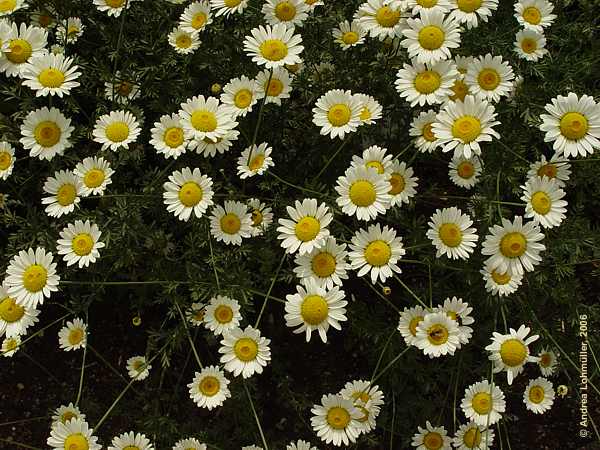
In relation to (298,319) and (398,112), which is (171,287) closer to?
(298,319)

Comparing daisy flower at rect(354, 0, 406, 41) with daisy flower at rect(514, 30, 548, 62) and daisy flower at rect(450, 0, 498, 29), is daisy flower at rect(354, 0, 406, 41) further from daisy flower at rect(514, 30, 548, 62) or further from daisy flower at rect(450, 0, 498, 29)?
daisy flower at rect(514, 30, 548, 62)

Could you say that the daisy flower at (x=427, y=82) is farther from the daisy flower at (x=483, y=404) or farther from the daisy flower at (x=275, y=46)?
the daisy flower at (x=483, y=404)

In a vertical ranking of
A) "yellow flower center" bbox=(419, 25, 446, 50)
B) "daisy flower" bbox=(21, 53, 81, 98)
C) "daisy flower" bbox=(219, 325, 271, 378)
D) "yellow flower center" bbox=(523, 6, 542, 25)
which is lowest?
"daisy flower" bbox=(219, 325, 271, 378)

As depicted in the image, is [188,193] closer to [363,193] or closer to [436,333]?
[363,193]

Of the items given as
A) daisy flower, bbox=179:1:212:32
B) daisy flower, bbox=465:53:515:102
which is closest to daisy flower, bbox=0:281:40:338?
daisy flower, bbox=179:1:212:32

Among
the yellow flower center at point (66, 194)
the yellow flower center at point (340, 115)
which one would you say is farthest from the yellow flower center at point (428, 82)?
the yellow flower center at point (66, 194)

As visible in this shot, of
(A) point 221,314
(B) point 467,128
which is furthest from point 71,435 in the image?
(B) point 467,128

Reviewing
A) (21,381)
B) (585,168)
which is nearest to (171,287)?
(21,381)

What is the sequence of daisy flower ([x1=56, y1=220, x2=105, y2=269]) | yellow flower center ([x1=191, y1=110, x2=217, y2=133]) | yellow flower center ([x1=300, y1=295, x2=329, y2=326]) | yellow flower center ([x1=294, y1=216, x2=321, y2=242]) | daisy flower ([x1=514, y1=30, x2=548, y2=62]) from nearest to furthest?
yellow flower center ([x1=300, y1=295, x2=329, y2=326]) → yellow flower center ([x1=294, y1=216, x2=321, y2=242]) → daisy flower ([x1=56, y1=220, x2=105, y2=269]) → yellow flower center ([x1=191, y1=110, x2=217, y2=133]) → daisy flower ([x1=514, y1=30, x2=548, y2=62])
